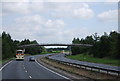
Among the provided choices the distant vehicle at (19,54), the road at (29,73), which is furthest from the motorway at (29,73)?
the distant vehicle at (19,54)

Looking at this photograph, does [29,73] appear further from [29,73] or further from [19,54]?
[19,54]

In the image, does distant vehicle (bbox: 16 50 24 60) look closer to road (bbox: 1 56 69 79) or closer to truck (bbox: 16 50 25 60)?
truck (bbox: 16 50 25 60)

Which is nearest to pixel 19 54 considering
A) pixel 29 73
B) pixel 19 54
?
pixel 19 54

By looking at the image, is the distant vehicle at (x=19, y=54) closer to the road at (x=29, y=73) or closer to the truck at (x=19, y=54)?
the truck at (x=19, y=54)

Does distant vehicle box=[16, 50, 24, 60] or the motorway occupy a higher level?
distant vehicle box=[16, 50, 24, 60]

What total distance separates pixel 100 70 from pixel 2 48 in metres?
53.7

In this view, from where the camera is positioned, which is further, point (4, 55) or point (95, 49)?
point (95, 49)

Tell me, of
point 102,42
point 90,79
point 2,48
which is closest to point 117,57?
point 102,42

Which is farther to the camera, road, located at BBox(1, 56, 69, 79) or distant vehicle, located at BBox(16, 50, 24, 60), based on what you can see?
distant vehicle, located at BBox(16, 50, 24, 60)

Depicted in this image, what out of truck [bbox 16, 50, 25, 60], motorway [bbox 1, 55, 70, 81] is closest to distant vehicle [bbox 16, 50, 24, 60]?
truck [bbox 16, 50, 25, 60]

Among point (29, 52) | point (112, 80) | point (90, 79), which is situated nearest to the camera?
point (112, 80)

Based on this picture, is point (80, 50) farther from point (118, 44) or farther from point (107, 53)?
point (118, 44)

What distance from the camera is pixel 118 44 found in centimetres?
6462

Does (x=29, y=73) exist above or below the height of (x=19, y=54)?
below
